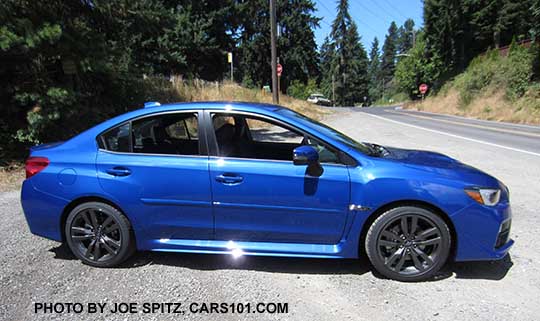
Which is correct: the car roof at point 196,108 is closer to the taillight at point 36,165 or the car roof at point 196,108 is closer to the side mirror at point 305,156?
the taillight at point 36,165

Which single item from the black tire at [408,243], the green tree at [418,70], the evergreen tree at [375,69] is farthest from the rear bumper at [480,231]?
the evergreen tree at [375,69]

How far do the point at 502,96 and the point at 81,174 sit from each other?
3237 centimetres

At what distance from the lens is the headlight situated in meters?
3.13

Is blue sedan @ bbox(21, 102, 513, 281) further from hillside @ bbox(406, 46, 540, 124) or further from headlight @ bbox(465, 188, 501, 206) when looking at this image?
hillside @ bbox(406, 46, 540, 124)

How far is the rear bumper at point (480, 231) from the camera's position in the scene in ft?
10.2

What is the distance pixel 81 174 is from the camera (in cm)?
356

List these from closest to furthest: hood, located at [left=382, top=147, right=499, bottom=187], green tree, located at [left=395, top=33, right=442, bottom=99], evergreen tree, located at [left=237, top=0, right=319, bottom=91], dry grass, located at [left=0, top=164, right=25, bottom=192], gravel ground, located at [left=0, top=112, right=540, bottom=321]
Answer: gravel ground, located at [left=0, top=112, right=540, bottom=321]
hood, located at [left=382, top=147, right=499, bottom=187]
dry grass, located at [left=0, top=164, right=25, bottom=192]
evergreen tree, located at [left=237, top=0, right=319, bottom=91]
green tree, located at [left=395, top=33, right=442, bottom=99]

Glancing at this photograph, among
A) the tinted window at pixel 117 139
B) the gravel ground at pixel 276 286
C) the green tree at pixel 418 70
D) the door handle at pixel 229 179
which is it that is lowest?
the gravel ground at pixel 276 286

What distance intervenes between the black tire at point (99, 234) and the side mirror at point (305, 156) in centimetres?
175

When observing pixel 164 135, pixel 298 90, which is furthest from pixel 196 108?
pixel 298 90

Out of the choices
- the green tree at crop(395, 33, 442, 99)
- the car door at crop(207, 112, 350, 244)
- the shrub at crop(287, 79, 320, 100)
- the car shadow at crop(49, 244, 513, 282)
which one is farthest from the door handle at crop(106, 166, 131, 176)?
the green tree at crop(395, 33, 442, 99)

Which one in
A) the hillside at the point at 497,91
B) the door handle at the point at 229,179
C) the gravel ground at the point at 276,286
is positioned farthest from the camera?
the hillside at the point at 497,91

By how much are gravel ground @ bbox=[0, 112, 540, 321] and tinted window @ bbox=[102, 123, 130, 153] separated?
3.80 feet

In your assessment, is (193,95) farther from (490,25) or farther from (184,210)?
(490,25)
